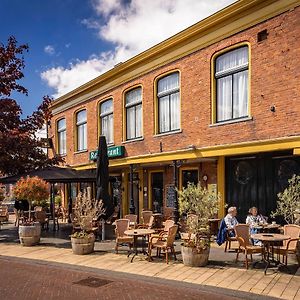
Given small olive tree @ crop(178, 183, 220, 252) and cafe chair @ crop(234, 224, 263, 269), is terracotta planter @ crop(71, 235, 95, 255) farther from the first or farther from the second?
cafe chair @ crop(234, 224, 263, 269)

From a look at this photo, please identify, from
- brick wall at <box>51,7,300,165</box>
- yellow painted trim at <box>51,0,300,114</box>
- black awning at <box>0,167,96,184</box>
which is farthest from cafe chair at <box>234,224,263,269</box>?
black awning at <box>0,167,96,184</box>

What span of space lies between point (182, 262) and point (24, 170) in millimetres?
8150

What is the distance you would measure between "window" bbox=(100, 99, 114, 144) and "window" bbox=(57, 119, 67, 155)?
453 cm

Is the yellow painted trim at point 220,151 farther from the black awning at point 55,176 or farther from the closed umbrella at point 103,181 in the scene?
the closed umbrella at point 103,181

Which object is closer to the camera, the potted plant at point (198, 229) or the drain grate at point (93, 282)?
the drain grate at point (93, 282)

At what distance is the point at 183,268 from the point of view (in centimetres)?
858

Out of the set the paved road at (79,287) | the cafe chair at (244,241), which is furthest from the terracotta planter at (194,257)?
the paved road at (79,287)

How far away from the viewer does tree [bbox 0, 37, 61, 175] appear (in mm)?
13852

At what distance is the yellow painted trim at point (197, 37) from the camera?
10.8 metres

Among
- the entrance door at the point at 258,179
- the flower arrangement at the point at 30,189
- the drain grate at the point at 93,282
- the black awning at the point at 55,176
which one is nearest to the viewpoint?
the drain grate at the point at 93,282

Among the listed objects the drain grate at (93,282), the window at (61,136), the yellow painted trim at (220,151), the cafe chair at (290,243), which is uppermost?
the window at (61,136)

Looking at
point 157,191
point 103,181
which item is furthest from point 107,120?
point 103,181

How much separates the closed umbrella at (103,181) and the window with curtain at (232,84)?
4030mm

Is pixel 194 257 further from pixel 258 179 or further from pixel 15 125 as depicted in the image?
pixel 15 125
